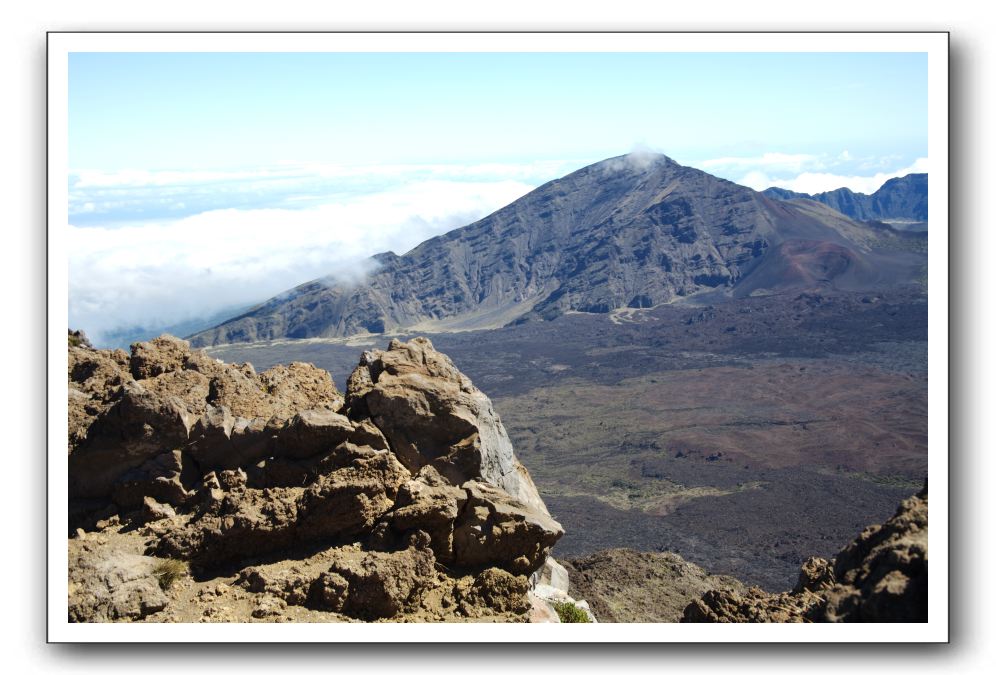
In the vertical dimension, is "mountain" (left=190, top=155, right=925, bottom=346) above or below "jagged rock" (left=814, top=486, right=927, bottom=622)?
above

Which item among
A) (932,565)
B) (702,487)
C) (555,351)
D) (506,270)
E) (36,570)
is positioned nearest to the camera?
(932,565)

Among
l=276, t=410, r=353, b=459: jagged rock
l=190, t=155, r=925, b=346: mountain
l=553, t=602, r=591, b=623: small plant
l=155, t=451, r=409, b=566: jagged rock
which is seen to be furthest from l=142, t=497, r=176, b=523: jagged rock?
l=190, t=155, r=925, b=346: mountain

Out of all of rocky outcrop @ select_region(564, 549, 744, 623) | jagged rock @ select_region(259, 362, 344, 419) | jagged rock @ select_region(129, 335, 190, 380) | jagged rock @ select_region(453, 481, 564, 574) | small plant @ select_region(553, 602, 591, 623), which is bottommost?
rocky outcrop @ select_region(564, 549, 744, 623)

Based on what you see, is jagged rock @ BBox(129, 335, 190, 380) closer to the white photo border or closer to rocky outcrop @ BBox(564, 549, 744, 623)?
the white photo border

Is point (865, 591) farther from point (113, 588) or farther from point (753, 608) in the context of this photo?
point (113, 588)

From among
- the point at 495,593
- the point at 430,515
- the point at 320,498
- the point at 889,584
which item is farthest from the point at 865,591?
the point at 320,498

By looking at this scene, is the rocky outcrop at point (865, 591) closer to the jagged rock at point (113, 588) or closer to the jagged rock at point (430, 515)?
the jagged rock at point (430, 515)
